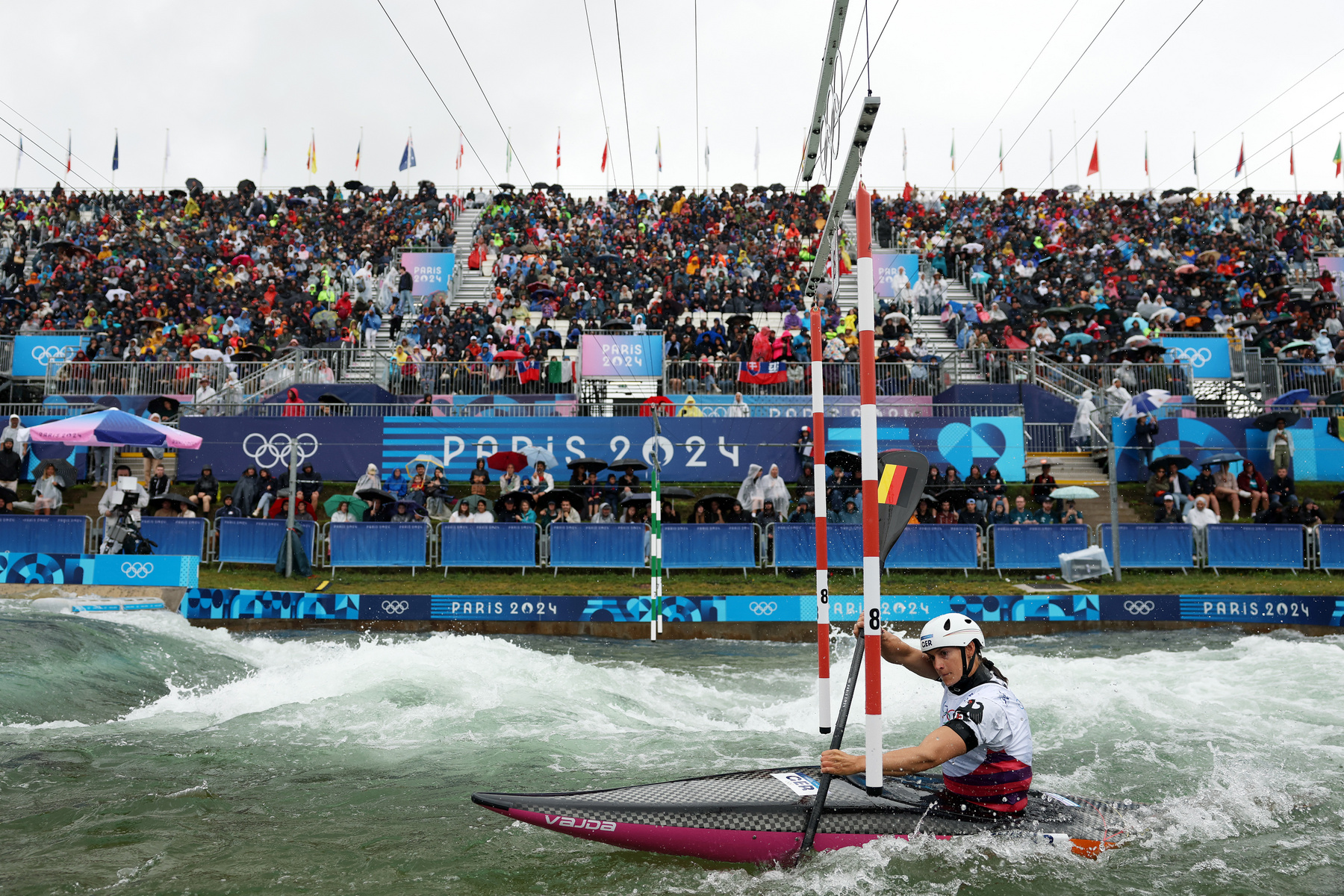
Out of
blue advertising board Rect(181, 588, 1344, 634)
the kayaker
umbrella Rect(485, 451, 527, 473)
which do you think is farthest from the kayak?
umbrella Rect(485, 451, 527, 473)

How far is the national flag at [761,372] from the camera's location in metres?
22.7

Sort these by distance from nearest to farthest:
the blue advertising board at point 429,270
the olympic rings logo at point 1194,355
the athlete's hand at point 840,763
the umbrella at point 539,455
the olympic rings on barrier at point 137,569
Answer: the athlete's hand at point 840,763
the olympic rings on barrier at point 137,569
the umbrella at point 539,455
the olympic rings logo at point 1194,355
the blue advertising board at point 429,270

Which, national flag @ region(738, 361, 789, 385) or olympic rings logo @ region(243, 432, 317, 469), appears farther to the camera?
national flag @ region(738, 361, 789, 385)

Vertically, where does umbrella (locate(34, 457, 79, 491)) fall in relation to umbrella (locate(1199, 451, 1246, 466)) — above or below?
below

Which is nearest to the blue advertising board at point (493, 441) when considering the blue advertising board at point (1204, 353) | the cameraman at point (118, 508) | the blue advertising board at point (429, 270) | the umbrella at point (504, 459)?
the umbrella at point (504, 459)

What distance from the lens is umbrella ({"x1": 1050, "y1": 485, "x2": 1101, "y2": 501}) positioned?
17844 millimetres

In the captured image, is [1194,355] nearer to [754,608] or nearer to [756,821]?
[754,608]

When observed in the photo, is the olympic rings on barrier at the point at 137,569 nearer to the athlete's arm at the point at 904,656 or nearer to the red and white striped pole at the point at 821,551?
the red and white striped pole at the point at 821,551

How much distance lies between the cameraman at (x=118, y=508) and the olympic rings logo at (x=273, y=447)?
7.93 ft

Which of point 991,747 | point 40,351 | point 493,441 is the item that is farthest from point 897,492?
point 40,351

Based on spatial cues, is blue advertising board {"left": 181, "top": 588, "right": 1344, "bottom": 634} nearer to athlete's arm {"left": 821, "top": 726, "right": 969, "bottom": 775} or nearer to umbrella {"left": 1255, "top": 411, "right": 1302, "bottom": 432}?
umbrella {"left": 1255, "top": 411, "right": 1302, "bottom": 432}

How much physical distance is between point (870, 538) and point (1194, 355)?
23.5m

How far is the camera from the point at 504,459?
19719 mm

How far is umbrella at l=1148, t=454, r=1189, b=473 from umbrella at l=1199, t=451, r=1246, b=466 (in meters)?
0.34
